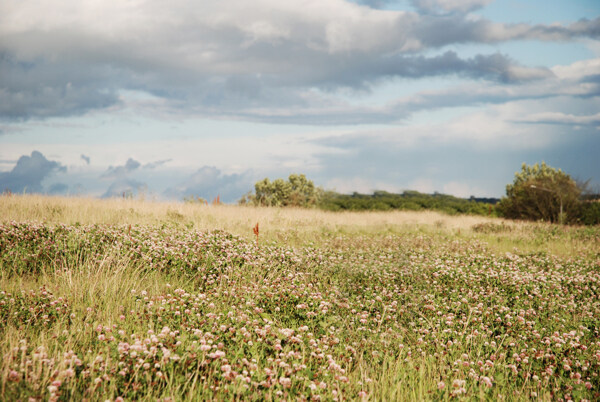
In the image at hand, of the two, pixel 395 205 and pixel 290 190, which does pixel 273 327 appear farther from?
pixel 395 205

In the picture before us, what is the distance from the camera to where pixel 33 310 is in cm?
540

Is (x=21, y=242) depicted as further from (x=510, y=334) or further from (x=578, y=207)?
(x=578, y=207)

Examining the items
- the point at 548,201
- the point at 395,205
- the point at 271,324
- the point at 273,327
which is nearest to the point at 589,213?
the point at 548,201

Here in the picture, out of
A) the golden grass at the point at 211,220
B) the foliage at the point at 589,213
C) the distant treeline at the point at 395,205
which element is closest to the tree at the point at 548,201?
the foliage at the point at 589,213

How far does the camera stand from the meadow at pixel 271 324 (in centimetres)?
410

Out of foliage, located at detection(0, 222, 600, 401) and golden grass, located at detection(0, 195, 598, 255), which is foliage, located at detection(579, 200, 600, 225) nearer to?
golden grass, located at detection(0, 195, 598, 255)

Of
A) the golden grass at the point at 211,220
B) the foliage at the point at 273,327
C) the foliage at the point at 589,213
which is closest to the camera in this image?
the foliage at the point at 273,327

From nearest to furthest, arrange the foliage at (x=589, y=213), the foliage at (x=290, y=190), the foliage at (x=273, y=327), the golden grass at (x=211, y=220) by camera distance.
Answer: the foliage at (x=273, y=327), the golden grass at (x=211, y=220), the foliage at (x=589, y=213), the foliage at (x=290, y=190)

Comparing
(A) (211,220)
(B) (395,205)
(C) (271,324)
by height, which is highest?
(B) (395,205)

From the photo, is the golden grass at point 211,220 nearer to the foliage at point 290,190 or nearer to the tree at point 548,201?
the tree at point 548,201

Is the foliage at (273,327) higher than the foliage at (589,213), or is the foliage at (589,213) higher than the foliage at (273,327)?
the foliage at (589,213)

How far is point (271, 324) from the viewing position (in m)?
5.40

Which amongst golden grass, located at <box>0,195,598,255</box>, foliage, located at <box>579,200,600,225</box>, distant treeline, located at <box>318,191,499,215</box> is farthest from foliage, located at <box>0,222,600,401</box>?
distant treeline, located at <box>318,191,499,215</box>

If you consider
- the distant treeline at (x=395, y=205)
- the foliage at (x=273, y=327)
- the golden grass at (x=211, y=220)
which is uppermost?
the distant treeline at (x=395, y=205)
